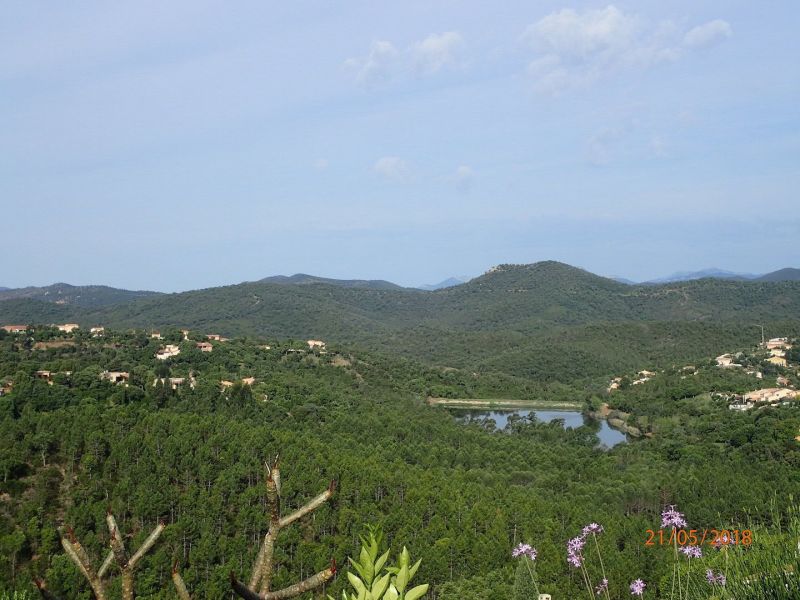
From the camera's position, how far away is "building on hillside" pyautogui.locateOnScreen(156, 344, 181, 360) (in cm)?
6089

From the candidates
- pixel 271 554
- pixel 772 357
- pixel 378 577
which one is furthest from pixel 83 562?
pixel 772 357

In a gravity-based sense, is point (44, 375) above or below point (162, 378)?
above

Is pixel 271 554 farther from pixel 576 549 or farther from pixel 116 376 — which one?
pixel 116 376

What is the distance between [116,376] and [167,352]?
12.5m

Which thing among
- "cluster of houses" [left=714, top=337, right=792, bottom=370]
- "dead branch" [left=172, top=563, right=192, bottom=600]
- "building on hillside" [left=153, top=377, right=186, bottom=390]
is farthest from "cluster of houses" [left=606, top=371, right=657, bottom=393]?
"dead branch" [left=172, top=563, right=192, bottom=600]

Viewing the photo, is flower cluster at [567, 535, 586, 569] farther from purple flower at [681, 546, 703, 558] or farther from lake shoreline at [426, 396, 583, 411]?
lake shoreline at [426, 396, 583, 411]

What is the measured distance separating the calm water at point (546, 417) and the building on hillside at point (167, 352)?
28.9m

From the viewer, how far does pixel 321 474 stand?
112ft

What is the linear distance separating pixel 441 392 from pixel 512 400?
28.6ft

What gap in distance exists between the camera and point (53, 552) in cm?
2706

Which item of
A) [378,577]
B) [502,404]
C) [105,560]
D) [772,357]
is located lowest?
[502,404]

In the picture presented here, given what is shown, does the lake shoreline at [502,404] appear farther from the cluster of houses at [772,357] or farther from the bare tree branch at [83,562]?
the bare tree branch at [83,562]

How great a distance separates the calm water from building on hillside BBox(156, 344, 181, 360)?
2891cm
